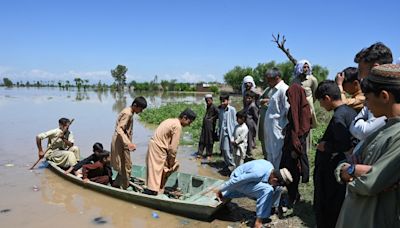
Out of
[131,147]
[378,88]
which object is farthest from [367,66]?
[131,147]

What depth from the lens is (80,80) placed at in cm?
7950

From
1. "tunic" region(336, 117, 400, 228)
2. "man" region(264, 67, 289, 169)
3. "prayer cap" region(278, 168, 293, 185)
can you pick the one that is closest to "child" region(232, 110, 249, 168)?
"man" region(264, 67, 289, 169)

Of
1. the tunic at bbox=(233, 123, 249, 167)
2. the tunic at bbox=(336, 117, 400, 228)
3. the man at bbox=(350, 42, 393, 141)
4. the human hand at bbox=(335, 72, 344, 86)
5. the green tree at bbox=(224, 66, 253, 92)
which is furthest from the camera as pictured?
the green tree at bbox=(224, 66, 253, 92)

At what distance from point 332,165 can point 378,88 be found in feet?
5.30

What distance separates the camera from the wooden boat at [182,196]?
446 centimetres

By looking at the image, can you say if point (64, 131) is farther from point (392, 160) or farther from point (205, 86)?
point (205, 86)

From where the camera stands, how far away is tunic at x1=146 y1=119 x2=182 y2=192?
195 inches

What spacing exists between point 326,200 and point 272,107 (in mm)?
1858

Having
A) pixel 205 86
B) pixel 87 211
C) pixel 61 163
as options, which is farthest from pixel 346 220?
pixel 205 86

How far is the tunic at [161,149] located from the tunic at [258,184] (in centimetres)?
117

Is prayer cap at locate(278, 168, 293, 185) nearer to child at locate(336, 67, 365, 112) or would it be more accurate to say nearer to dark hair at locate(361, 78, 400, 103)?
child at locate(336, 67, 365, 112)

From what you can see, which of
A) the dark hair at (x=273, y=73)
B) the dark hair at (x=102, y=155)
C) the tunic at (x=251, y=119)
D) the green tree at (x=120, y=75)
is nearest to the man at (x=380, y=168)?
the dark hair at (x=273, y=73)

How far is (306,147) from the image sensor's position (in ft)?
15.6

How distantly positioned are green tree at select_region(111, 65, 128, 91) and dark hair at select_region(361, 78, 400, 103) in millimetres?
66621
